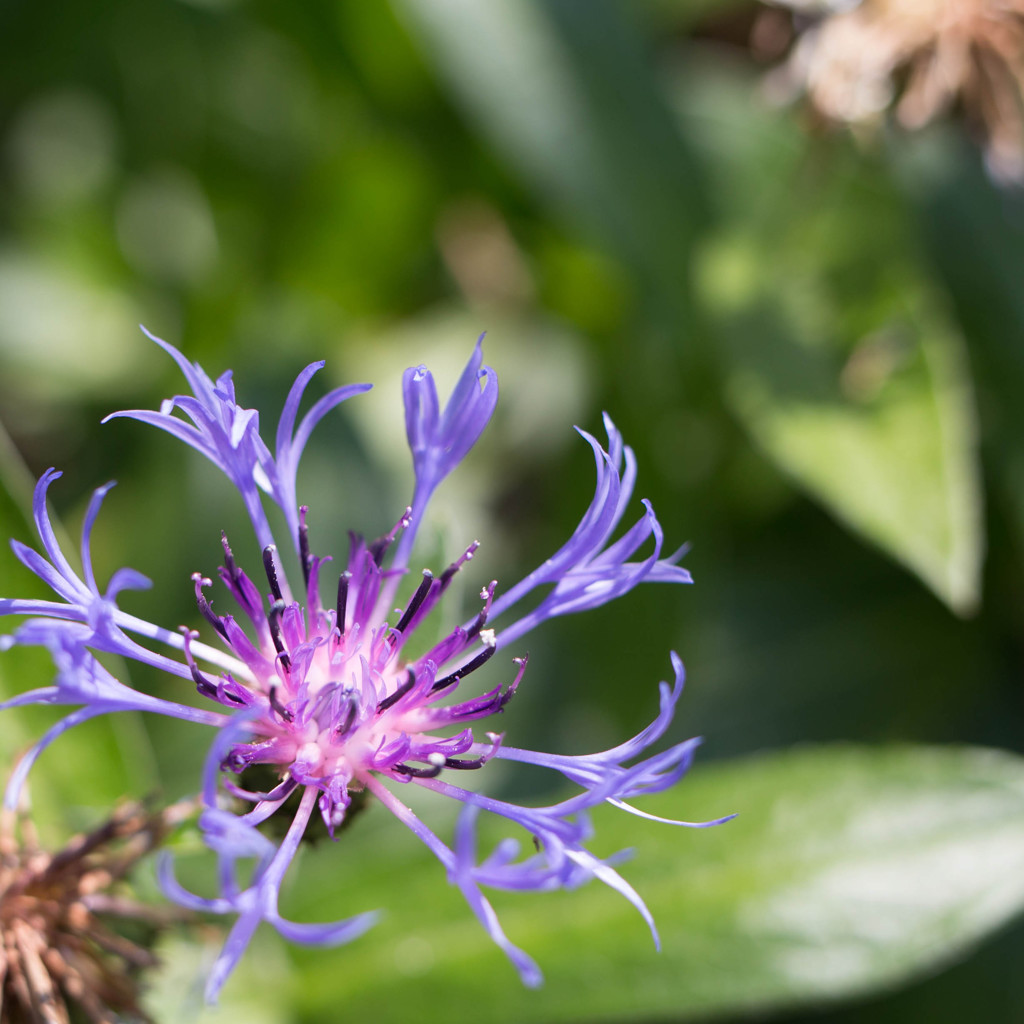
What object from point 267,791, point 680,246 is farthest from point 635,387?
point 267,791

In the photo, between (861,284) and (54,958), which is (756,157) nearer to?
(861,284)

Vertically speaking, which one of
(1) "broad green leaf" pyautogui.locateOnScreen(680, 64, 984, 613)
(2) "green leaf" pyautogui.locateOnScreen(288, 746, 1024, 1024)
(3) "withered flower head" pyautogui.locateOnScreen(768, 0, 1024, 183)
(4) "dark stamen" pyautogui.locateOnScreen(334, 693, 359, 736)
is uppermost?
(3) "withered flower head" pyautogui.locateOnScreen(768, 0, 1024, 183)

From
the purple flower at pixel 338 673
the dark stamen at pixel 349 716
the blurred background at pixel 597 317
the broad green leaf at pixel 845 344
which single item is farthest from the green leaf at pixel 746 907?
the dark stamen at pixel 349 716

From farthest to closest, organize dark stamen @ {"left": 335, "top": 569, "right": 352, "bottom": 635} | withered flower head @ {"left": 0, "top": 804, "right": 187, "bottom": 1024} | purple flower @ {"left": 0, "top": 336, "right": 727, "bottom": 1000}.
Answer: dark stamen @ {"left": 335, "top": 569, "right": 352, "bottom": 635}
withered flower head @ {"left": 0, "top": 804, "right": 187, "bottom": 1024}
purple flower @ {"left": 0, "top": 336, "right": 727, "bottom": 1000}

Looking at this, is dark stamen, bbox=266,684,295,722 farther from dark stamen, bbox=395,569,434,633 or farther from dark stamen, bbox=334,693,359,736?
dark stamen, bbox=395,569,434,633

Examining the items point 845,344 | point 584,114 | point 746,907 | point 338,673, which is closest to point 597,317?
point 584,114

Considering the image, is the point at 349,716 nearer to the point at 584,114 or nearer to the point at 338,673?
the point at 338,673

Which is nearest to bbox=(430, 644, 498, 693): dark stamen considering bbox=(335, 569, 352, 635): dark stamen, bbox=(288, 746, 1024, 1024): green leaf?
bbox=(335, 569, 352, 635): dark stamen
